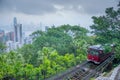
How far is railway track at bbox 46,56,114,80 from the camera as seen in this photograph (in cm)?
1073

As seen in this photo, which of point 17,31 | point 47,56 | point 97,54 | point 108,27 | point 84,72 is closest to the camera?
point 108,27

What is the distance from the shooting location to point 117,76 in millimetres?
6898

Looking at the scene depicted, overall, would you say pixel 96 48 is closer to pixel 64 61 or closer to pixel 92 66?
pixel 92 66

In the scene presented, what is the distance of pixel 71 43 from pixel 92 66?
5388mm

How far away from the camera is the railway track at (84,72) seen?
1073 centimetres

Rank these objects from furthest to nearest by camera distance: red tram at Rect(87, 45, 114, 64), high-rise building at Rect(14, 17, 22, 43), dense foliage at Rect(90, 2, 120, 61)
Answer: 1. high-rise building at Rect(14, 17, 22, 43)
2. red tram at Rect(87, 45, 114, 64)
3. dense foliage at Rect(90, 2, 120, 61)

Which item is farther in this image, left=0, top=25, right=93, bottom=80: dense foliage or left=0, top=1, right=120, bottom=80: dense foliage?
left=0, top=25, right=93, bottom=80: dense foliage

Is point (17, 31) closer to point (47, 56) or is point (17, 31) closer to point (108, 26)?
point (47, 56)

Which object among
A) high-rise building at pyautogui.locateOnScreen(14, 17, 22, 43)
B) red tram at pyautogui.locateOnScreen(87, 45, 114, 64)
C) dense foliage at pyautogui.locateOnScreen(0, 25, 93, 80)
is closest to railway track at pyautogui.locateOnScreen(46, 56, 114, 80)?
red tram at pyautogui.locateOnScreen(87, 45, 114, 64)

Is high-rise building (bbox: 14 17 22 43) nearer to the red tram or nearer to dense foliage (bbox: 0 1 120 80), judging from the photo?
dense foliage (bbox: 0 1 120 80)

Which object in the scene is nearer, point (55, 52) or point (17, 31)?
point (55, 52)

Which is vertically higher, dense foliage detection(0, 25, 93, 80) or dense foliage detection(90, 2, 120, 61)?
dense foliage detection(90, 2, 120, 61)

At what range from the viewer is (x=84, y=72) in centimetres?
1163

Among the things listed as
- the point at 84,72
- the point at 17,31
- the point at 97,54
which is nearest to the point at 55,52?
the point at 84,72
